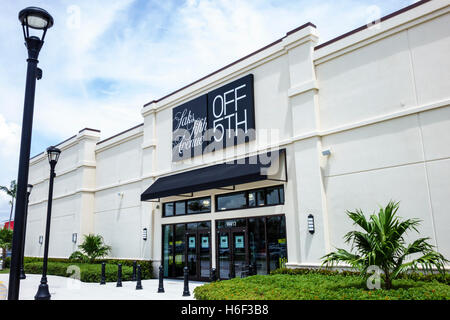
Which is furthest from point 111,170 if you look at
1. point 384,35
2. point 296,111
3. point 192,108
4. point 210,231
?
point 384,35

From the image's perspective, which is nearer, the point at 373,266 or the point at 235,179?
the point at 373,266

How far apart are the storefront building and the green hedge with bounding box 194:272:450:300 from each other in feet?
6.40

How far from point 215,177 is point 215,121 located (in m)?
2.99

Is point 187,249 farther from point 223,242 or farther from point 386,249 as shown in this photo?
point 386,249

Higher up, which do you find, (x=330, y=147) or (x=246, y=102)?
(x=246, y=102)

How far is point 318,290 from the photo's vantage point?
887cm

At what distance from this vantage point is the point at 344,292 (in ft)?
27.2

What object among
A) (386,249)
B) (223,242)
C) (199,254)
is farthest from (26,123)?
(199,254)

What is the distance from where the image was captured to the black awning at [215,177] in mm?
14156

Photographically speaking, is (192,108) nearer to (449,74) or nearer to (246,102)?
(246,102)

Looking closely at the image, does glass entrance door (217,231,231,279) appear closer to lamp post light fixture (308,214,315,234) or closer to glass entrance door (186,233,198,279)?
glass entrance door (186,233,198,279)

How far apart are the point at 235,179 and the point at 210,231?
3672mm

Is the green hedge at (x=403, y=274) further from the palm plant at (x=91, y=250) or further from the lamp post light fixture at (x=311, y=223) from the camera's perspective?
the palm plant at (x=91, y=250)

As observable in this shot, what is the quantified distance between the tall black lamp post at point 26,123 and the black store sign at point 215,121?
10156 millimetres
